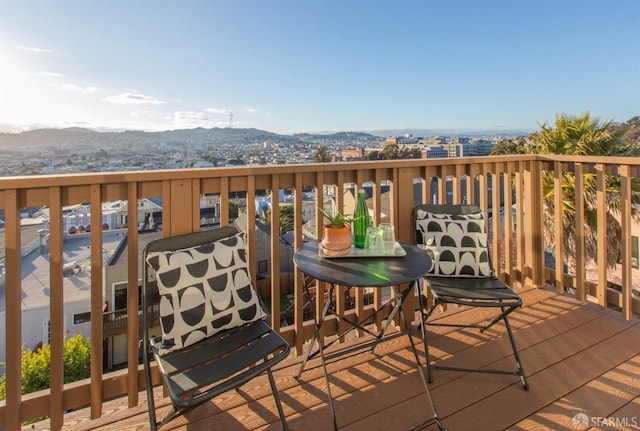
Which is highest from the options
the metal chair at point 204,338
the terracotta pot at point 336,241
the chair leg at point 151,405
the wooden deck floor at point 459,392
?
the terracotta pot at point 336,241

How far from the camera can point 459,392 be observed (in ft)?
6.08

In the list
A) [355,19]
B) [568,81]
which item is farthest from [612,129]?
[568,81]

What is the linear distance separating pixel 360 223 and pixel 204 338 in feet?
3.43

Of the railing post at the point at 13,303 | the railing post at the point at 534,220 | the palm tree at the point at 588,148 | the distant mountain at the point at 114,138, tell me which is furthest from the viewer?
the palm tree at the point at 588,148

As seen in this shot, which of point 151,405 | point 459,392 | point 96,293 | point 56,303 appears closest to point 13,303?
point 56,303

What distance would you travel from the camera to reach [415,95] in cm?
1480

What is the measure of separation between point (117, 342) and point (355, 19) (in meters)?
9.56

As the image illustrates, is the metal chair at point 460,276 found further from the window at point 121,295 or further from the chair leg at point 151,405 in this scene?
the window at point 121,295

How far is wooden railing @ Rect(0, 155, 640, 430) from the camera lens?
1540mm

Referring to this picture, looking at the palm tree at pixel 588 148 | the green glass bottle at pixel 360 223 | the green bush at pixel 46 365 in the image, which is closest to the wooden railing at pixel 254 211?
the green glass bottle at pixel 360 223

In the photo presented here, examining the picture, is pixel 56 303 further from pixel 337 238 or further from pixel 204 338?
pixel 337 238

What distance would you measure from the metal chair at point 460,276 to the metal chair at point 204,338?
3.35ft

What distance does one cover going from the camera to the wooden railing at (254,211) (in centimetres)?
154

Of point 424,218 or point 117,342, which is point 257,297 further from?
point 424,218
